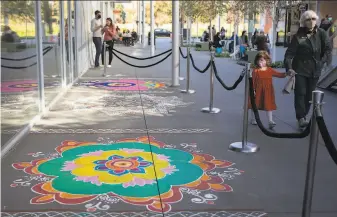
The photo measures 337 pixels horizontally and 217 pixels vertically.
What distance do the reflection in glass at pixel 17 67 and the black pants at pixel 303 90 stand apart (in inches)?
165

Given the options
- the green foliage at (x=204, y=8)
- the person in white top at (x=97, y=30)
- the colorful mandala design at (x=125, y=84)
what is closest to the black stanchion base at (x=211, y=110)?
the colorful mandala design at (x=125, y=84)

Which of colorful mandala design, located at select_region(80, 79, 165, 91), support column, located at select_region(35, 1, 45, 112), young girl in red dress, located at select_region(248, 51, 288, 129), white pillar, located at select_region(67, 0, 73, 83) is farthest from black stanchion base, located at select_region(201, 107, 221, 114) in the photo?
white pillar, located at select_region(67, 0, 73, 83)

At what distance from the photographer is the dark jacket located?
6.74 meters

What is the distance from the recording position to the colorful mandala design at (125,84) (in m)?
11.9

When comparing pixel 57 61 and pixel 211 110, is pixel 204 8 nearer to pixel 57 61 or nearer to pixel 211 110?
pixel 57 61

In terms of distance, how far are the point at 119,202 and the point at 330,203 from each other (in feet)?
6.56

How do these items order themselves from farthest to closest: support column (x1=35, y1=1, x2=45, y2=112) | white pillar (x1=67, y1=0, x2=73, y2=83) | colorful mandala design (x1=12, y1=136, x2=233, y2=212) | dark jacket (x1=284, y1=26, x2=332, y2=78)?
white pillar (x1=67, y1=0, x2=73, y2=83) < support column (x1=35, y1=1, x2=45, y2=112) < dark jacket (x1=284, y1=26, x2=332, y2=78) < colorful mandala design (x1=12, y1=136, x2=233, y2=212)

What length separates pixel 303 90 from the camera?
Answer: 22.9 ft

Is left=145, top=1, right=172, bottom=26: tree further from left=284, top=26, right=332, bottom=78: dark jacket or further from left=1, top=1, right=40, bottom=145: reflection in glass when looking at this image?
left=284, top=26, right=332, bottom=78: dark jacket

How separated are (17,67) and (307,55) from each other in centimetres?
430

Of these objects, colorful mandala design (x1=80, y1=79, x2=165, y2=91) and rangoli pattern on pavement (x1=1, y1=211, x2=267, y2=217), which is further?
colorful mandala design (x1=80, y1=79, x2=165, y2=91)

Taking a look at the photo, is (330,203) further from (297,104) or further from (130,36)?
(130,36)

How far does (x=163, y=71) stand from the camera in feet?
54.3

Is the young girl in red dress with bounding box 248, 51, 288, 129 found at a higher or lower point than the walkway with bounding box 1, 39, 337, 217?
higher
